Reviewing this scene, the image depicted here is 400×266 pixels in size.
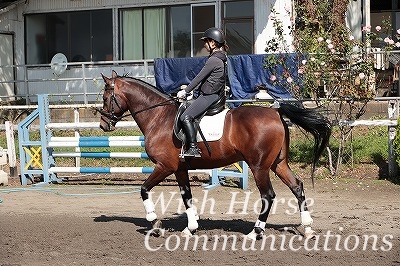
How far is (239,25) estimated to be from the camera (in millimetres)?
25625

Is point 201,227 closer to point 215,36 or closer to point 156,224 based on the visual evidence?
point 156,224

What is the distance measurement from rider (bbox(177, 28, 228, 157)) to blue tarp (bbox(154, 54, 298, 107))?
8.41 metres

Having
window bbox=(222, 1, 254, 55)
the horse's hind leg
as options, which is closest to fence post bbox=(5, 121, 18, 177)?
the horse's hind leg

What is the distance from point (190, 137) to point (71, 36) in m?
18.5

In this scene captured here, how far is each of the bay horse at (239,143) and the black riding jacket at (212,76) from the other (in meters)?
0.49

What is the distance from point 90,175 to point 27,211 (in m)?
5.06

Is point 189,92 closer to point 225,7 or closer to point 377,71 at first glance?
point 377,71

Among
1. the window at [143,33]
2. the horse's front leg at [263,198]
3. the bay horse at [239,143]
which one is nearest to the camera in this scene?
the horse's front leg at [263,198]

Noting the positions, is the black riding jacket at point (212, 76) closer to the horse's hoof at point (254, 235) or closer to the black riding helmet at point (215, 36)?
the black riding helmet at point (215, 36)

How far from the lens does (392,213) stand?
12.8m

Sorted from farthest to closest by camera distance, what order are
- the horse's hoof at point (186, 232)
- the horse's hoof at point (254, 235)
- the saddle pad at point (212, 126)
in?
the saddle pad at point (212, 126)
the horse's hoof at point (186, 232)
the horse's hoof at point (254, 235)

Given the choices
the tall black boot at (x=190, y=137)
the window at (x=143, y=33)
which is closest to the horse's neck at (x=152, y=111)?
the tall black boot at (x=190, y=137)

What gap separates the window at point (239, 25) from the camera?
83.5ft

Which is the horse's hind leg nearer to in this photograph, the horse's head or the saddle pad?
the saddle pad
